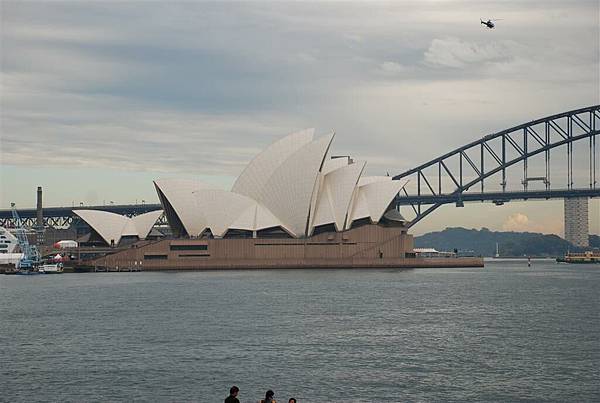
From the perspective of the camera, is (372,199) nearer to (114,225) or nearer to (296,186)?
(296,186)

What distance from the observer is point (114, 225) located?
136 m

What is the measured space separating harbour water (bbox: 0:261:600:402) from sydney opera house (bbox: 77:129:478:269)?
151 feet

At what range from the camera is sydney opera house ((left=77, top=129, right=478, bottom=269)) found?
389 ft

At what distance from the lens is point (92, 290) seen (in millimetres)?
82188

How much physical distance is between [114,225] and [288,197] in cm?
3172

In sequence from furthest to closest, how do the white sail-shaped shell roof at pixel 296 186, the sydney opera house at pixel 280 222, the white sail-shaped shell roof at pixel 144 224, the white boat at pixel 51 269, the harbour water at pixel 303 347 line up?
the white sail-shaped shell roof at pixel 144 224, the white boat at pixel 51 269, the sydney opera house at pixel 280 222, the white sail-shaped shell roof at pixel 296 186, the harbour water at pixel 303 347

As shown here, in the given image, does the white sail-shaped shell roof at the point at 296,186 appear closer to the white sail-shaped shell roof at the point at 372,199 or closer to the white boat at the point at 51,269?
the white sail-shaped shell roof at the point at 372,199

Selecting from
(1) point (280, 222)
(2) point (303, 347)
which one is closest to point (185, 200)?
(1) point (280, 222)

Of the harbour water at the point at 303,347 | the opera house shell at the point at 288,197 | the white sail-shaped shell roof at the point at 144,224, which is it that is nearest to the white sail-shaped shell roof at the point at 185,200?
the opera house shell at the point at 288,197

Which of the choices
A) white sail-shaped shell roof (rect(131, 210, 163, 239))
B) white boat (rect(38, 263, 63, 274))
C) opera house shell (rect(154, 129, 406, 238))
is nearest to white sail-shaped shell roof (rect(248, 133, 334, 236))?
opera house shell (rect(154, 129, 406, 238))

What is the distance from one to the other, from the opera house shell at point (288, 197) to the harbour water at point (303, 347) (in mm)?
43766

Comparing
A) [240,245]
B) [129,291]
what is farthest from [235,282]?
[240,245]

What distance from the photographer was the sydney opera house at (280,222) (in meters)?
119

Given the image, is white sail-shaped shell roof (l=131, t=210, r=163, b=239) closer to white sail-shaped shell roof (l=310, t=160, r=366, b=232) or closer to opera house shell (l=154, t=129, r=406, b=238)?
opera house shell (l=154, t=129, r=406, b=238)
